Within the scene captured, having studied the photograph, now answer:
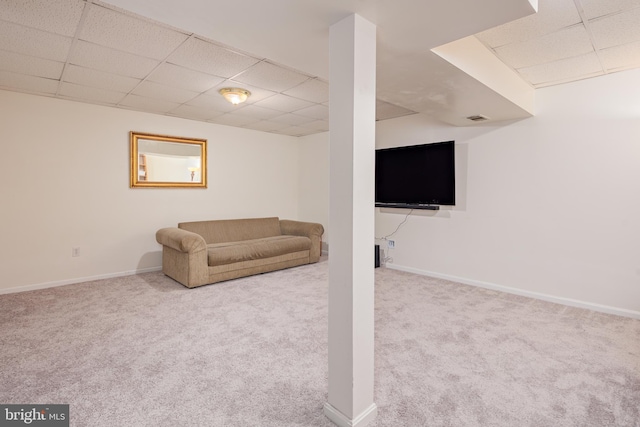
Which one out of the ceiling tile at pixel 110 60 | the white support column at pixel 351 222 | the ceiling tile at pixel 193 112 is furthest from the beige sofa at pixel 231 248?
the white support column at pixel 351 222

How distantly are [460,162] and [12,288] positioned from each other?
5.80 m

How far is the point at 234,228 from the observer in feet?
17.1

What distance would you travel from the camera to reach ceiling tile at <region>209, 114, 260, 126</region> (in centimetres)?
486

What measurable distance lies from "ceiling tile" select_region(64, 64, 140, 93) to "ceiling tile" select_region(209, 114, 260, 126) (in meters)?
1.48

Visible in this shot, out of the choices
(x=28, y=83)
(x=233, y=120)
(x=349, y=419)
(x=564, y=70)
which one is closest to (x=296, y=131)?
(x=233, y=120)

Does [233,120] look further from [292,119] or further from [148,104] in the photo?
[148,104]

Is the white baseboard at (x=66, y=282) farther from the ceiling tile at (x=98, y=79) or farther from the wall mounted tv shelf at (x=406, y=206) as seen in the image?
the wall mounted tv shelf at (x=406, y=206)

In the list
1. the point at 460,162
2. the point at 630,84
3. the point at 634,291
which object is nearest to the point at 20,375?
the point at 460,162

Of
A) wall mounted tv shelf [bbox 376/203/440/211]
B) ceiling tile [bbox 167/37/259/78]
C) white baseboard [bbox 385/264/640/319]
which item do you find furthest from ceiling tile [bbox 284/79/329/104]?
white baseboard [bbox 385/264/640/319]

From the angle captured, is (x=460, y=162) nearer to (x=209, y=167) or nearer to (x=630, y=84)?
(x=630, y=84)

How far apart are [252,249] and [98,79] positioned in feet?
8.52

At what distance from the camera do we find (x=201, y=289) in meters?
3.90

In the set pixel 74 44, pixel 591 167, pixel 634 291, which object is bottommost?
pixel 634 291

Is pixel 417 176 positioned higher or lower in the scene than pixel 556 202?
higher
